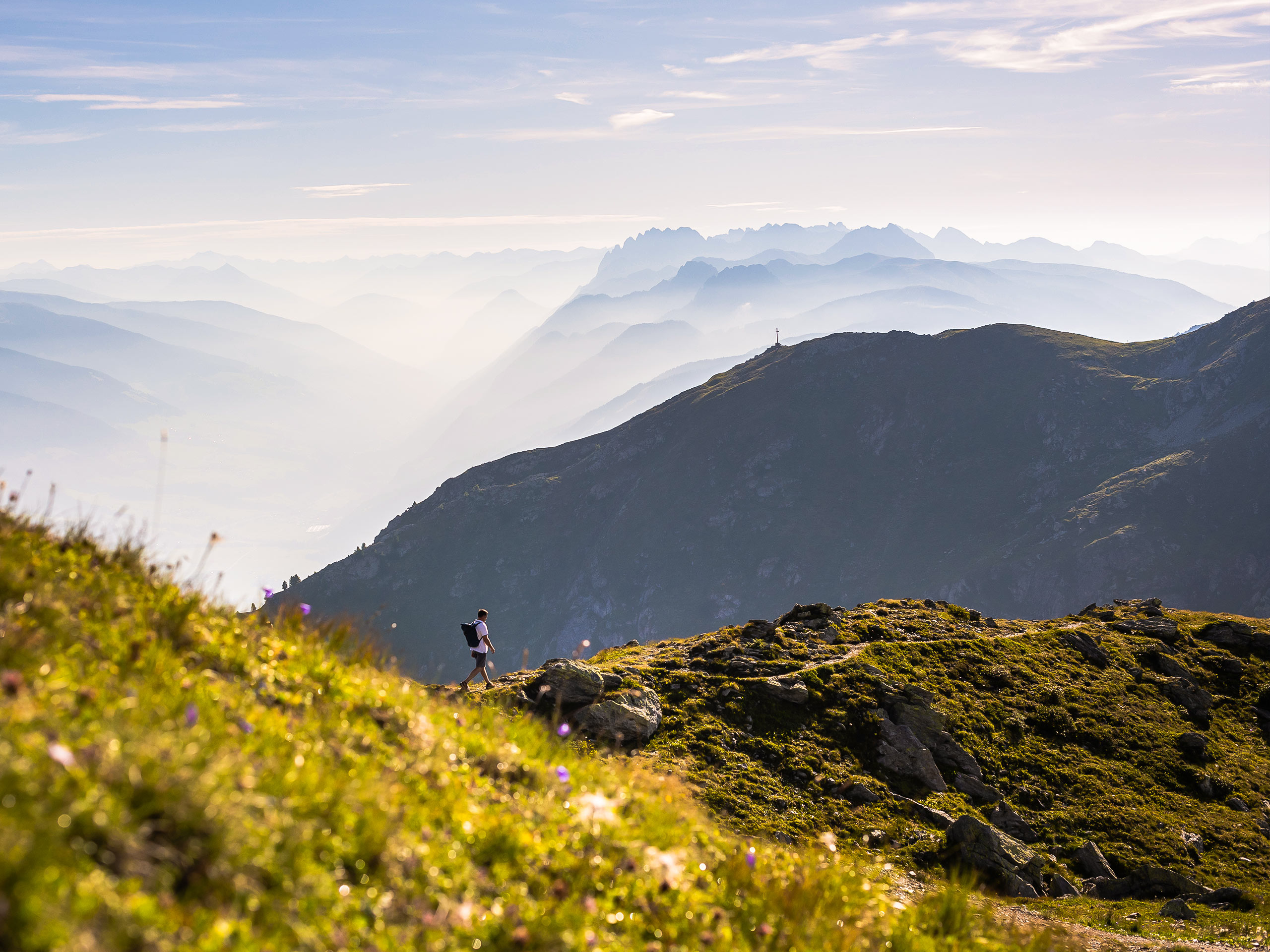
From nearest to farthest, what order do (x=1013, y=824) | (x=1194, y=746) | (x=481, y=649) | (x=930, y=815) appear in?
(x=930, y=815)
(x=1013, y=824)
(x=481, y=649)
(x=1194, y=746)

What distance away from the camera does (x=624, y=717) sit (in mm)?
19812

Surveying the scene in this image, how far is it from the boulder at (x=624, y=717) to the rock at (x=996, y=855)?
806cm

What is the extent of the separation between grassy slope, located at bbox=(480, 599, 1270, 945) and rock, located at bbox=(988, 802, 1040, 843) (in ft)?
1.43

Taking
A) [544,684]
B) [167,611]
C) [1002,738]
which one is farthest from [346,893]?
[1002,738]

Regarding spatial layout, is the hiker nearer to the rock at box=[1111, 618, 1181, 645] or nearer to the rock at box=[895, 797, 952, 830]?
the rock at box=[895, 797, 952, 830]

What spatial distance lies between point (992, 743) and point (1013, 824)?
4.03 m

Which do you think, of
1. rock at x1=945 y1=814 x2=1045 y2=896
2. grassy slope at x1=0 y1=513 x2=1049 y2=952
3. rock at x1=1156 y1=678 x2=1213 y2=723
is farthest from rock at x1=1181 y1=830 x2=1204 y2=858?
grassy slope at x1=0 y1=513 x2=1049 y2=952

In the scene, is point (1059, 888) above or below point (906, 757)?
below

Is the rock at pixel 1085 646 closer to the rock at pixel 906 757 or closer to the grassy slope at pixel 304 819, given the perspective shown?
the rock at pixel 906 757

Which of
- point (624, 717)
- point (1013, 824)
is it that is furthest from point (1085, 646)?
point (624, 717)

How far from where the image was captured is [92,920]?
12.5 feet

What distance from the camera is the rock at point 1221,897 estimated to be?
18969 millimetres

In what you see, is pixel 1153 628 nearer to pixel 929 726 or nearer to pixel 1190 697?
pixel 1190 697

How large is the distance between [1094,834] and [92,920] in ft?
83.9
